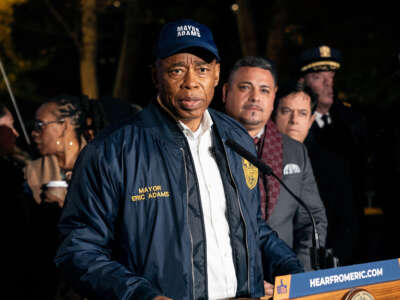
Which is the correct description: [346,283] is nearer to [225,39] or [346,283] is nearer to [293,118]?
[293,118]

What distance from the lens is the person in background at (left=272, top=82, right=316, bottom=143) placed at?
407cm

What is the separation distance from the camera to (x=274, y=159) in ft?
11.2

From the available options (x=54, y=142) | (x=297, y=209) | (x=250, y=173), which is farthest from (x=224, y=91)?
(x=250, y=173)

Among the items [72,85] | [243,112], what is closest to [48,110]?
[243,112]

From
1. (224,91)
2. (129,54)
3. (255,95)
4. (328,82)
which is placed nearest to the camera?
(255,95)

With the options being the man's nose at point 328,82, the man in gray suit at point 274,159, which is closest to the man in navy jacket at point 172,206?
the man in gray suit at point 274,159

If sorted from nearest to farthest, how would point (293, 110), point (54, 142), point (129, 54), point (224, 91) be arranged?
point (224, 91) → point (54, 142) → point (293, 110) → point (129, 54)

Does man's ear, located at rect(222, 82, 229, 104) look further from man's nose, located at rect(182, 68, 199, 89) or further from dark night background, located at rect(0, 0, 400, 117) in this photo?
dark night background, located at rect(0, 0, 400, 117)

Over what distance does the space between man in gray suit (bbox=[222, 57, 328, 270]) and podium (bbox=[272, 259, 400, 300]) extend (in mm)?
1478

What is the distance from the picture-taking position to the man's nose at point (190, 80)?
2219 mm

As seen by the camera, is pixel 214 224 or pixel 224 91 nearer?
pixel 214 224

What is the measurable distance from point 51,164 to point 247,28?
7091 millimetres

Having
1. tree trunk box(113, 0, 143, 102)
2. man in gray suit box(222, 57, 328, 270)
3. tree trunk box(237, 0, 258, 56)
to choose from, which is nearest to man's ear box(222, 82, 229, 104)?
man in gray suit box(222, 57, 328, 270)

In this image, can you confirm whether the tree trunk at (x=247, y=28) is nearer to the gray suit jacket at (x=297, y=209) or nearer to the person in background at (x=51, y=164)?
the person in background at (x=51, y=164)
